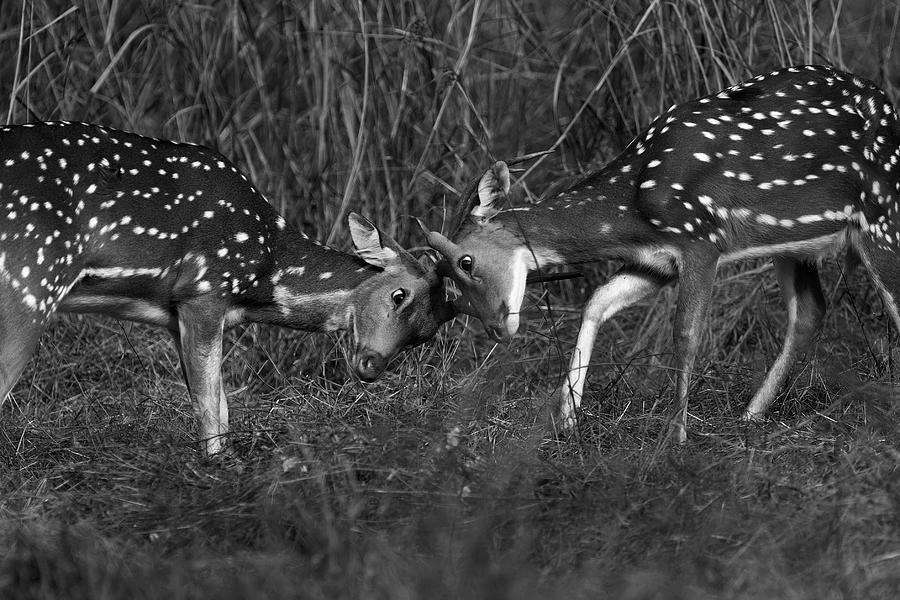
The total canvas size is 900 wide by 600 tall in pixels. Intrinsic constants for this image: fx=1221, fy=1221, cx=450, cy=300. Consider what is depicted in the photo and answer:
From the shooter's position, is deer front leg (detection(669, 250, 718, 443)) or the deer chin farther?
the deer chin

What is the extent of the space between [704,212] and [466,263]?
3.67 ft

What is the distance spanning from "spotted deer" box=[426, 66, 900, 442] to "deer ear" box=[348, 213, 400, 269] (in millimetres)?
288

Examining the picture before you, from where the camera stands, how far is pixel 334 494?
4.32m

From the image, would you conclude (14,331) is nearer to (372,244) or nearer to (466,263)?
(372,244)

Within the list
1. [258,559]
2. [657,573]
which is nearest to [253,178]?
[258,559]

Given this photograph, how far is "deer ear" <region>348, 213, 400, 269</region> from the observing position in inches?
232

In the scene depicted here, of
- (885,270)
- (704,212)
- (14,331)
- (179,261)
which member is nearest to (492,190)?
(704,212)

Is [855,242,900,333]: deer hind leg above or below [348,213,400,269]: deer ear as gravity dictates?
below

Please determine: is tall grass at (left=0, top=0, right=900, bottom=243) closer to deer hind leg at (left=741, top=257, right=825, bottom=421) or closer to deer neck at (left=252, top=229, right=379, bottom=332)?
deer neck at (left=252, top=229, right=379, bottom=332)

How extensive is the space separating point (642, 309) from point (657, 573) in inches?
148

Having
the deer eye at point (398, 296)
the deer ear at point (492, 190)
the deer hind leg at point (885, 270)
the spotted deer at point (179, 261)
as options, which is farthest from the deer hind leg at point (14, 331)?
the deer hind leg at point (885, 270)

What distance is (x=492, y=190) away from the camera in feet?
18.9

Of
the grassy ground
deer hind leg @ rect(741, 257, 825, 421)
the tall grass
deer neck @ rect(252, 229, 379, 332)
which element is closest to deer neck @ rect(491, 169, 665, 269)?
the grassy ground

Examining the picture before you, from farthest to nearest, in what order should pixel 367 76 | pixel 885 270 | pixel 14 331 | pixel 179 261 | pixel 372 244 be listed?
pixel 367 76
pixel 372 244
pixel 885 270
pixel 179 261
pixel 14 331
